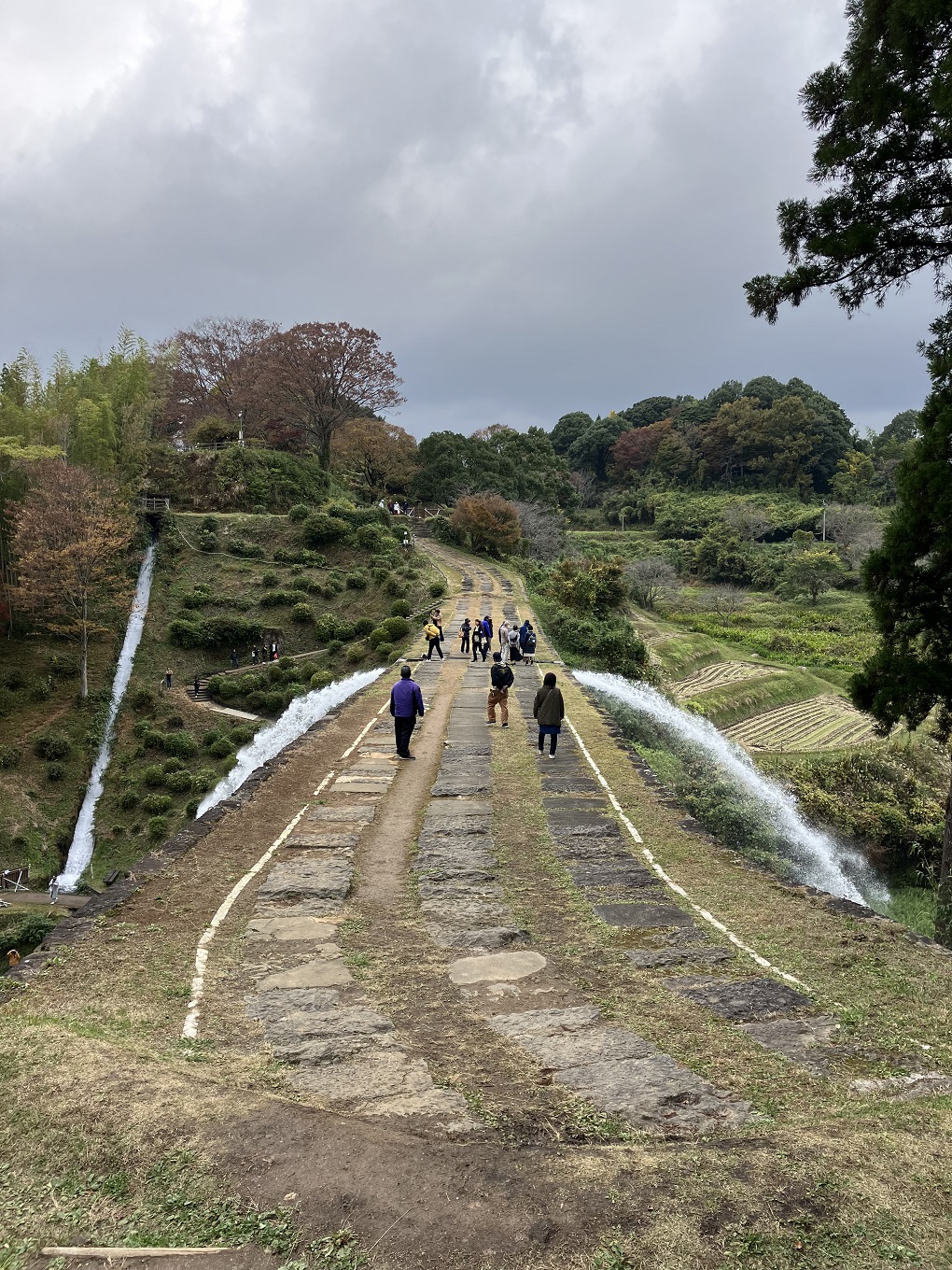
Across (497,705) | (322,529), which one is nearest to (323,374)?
(322,529)

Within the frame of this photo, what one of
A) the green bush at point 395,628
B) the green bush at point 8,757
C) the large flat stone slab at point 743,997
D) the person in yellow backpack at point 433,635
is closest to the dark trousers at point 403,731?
the large flat stone slab at point 743,997

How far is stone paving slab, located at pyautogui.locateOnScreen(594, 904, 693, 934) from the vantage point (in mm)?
5801

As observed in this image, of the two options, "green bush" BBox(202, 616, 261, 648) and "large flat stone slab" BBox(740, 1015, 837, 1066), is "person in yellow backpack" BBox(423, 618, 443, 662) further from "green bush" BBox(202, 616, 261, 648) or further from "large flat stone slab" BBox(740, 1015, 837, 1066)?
"large flat stone slab" BBox(740, 1015, 837, 1066)

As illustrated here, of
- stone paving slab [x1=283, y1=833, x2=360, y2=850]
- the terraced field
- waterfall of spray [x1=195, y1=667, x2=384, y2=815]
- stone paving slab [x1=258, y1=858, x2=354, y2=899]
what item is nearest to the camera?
stone paving slab [x1=258, y1=858, x2=354, y2=899]

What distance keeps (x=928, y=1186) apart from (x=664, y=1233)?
1.04 metres

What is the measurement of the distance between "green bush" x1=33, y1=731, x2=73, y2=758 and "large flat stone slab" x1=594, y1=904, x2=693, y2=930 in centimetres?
2096

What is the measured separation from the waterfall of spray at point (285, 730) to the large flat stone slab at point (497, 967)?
11.5 m

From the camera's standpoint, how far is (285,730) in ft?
59.0

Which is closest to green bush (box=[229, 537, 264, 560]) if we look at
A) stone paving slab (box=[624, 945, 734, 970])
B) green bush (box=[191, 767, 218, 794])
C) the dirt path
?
green bush (box=[191, 767, 218, 794])

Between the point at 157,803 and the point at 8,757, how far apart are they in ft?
18.5

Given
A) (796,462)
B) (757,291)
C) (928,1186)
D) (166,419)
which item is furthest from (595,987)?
(796,462)

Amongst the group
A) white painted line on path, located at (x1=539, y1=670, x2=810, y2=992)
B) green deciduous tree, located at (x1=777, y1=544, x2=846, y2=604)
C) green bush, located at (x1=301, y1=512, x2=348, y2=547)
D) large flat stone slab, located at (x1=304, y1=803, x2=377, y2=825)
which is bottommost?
white painted line on path, located at (x1=539, y1=670, x2=810, y2=992)

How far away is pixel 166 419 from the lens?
49.7m

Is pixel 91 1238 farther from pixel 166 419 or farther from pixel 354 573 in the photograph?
pixel 166 419
